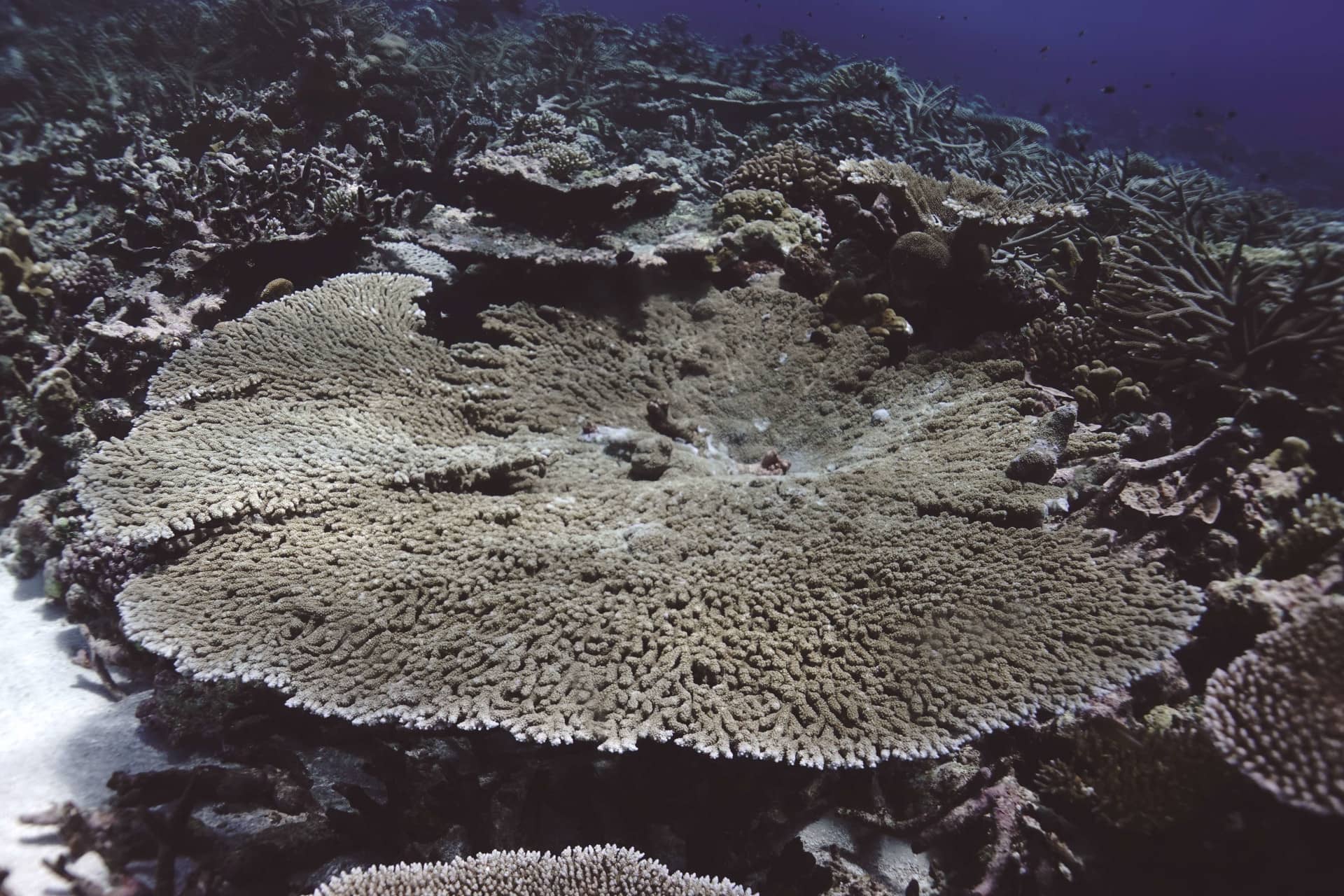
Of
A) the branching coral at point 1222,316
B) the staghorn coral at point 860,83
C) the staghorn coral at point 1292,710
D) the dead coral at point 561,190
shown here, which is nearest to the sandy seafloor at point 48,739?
the staghorn coral at point 1292,710

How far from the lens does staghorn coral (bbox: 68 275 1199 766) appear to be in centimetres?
212

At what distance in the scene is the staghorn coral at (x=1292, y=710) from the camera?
4.79ft

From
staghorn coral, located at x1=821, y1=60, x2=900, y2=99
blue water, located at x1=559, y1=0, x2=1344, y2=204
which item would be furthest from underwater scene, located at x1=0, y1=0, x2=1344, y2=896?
blue water, located at x1=559, y1=0, x2=1344, y2=204

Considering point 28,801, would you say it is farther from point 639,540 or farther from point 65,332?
point 65,332

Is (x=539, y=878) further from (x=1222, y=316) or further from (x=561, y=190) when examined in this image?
(x=561, y=190)

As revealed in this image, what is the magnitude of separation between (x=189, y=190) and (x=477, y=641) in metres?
5.52

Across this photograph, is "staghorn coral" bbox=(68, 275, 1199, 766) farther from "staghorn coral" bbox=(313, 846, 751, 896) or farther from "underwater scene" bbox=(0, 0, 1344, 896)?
"staghorn coral" bbox=(313, 846, 751, 896)

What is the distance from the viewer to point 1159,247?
161 inches

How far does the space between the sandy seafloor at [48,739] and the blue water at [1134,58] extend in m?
19.6

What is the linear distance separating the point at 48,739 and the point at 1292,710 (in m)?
4.36

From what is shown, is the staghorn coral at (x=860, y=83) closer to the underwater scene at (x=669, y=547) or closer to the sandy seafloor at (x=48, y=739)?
the underwater scene at (x=669, y=547)

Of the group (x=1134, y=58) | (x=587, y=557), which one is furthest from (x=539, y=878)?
(x=1134, y=58)

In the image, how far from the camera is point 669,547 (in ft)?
8.67

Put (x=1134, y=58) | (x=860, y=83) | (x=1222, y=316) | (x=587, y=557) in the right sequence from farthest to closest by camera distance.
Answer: (x=1134, y=58) → (x=860, y=83) → (x=1222, y=316) → (x=587, y=557)
